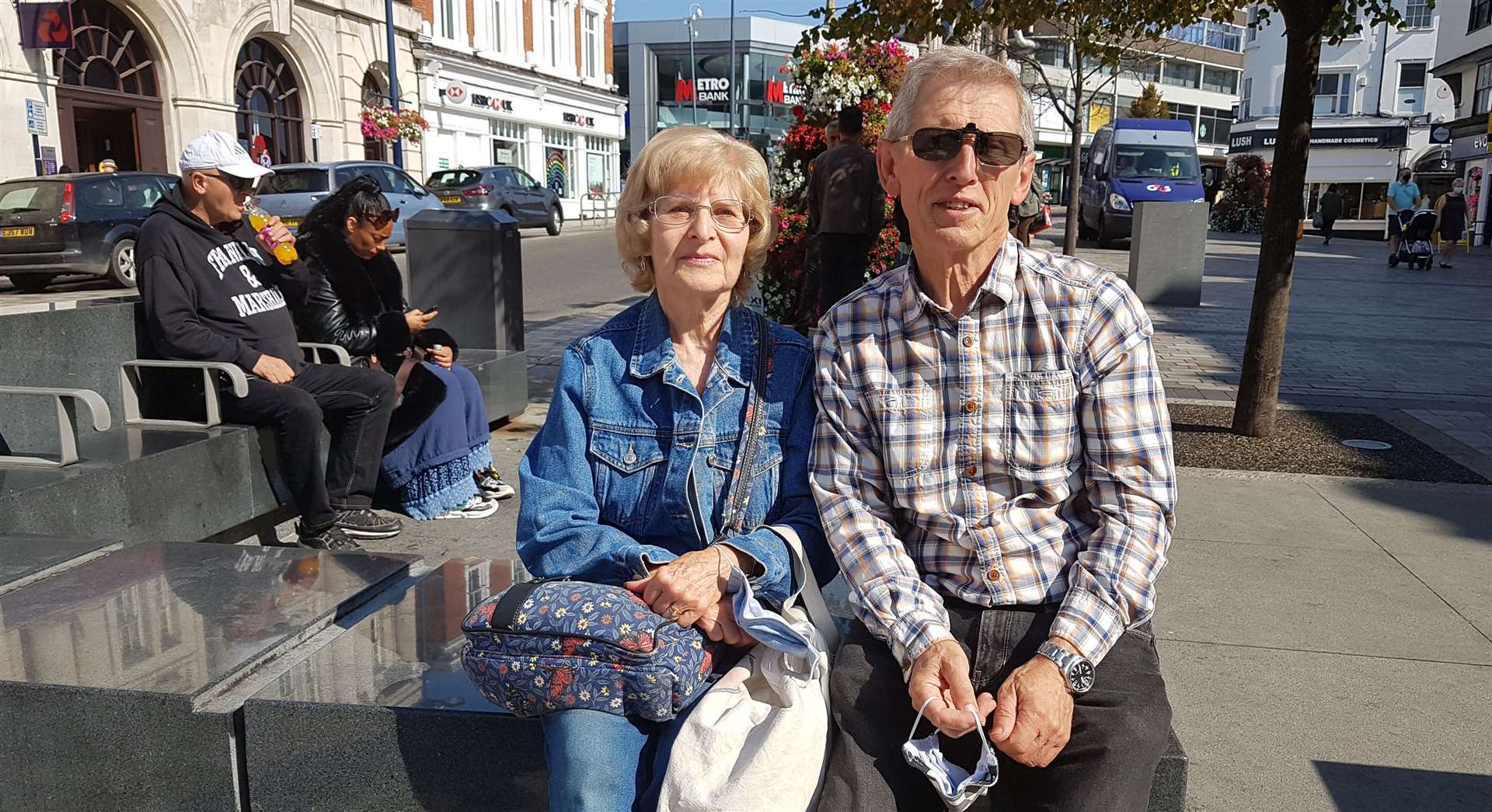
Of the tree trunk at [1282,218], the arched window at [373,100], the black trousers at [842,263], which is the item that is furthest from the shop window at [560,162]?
the tree trunk at [1282,218]

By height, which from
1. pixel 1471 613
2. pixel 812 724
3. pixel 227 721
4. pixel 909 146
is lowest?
pixel 1471 613

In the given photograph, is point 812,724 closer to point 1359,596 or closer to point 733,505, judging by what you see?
point 733,505

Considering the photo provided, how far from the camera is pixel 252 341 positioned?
489 centimetres

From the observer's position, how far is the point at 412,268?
8.02 metres

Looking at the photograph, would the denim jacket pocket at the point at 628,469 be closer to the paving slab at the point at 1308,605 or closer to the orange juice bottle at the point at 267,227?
the paving slab at the point at 1308,605

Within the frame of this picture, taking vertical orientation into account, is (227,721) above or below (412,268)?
below

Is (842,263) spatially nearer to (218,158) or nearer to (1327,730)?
(218,158)

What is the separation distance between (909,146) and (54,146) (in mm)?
23238

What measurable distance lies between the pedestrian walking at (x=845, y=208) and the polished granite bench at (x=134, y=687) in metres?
6.43

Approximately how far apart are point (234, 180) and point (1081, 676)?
164 inches

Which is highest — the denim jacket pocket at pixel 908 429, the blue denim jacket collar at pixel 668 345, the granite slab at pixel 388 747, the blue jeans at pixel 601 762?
the blue denim jacket collar at pixel 668 345

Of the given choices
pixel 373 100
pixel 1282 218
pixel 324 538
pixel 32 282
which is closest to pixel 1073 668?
pixel 324 538

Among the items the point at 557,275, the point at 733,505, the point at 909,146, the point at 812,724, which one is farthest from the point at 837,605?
the point at 557,275

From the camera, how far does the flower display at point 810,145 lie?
10102 millimetres
